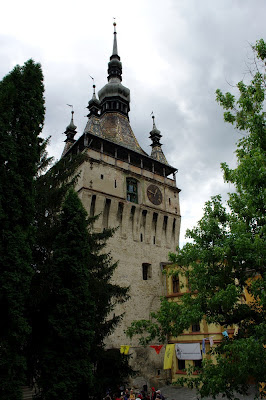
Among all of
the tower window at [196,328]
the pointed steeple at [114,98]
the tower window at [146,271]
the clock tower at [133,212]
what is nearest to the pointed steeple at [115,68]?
the pointed steeple at [114,98]

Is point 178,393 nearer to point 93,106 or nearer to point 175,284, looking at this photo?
point 175,284

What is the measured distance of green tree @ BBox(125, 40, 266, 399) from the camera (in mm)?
7941

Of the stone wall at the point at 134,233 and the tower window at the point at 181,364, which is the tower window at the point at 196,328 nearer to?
the tower window at the point at 181,364

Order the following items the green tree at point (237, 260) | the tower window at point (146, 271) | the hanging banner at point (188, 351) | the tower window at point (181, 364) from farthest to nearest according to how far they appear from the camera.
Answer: the tower window at point (146, 271) → the tower window at point (181, 364) → the hanging banner at point (188, 351) → the green tree at point (237, 260)

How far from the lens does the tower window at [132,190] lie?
27.5 m

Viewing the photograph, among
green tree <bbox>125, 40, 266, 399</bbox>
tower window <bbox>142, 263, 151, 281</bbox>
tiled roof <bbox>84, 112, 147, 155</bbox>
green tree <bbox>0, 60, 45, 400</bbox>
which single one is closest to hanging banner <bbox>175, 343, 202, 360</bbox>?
tower window <bbox>142, 263, 151, 281</bbox>

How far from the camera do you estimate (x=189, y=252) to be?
1004 cm

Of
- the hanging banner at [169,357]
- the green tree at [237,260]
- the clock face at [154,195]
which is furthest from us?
the clock face at [154,195]

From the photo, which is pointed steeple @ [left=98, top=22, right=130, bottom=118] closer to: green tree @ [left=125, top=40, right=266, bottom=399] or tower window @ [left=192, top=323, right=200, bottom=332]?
tower window @ [left=192, top=323, right=200, bottom=332]

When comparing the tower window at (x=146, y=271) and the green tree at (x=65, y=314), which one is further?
the tower window at (x=146, y=271)

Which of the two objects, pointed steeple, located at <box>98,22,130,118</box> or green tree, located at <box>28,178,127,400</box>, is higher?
pointed steeple, located at <box>98,22,130,118</box>

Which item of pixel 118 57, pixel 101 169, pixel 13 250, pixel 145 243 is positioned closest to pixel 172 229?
pixel 145 243

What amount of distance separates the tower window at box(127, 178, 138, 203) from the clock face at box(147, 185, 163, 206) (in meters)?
1.31

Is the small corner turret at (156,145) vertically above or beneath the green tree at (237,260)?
above
